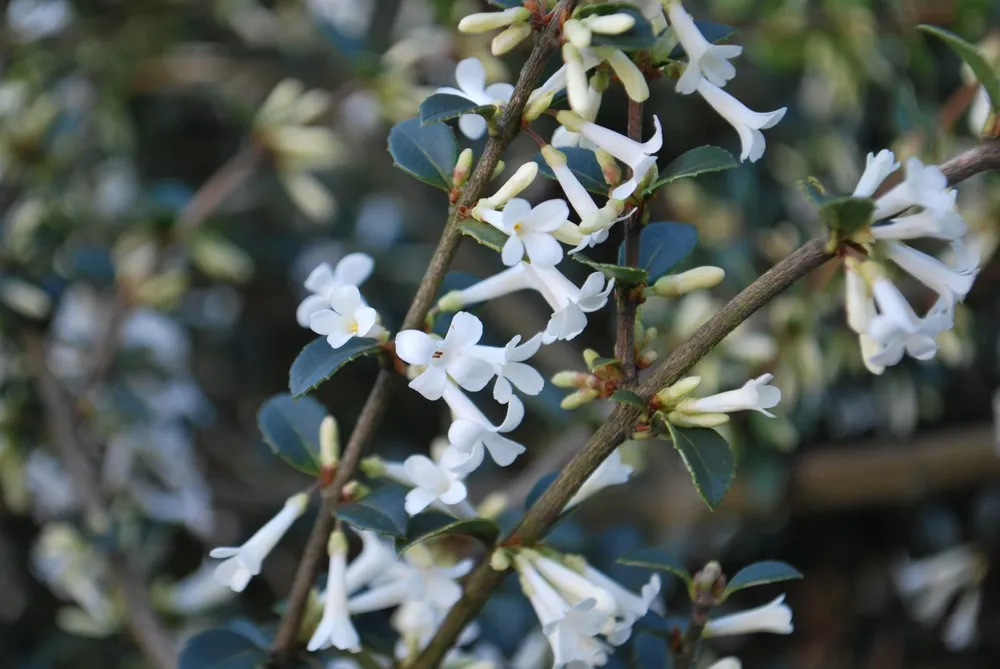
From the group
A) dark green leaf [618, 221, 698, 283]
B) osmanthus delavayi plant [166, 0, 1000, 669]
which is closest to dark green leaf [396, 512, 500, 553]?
osmanthus delavayi plant [166, 0, 1000, 669]

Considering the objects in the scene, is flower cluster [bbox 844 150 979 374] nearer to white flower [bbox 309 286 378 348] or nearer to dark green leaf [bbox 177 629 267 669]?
white flower [bbox 309 286 378 348]

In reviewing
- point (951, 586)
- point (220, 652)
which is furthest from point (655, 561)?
point (951, 586)

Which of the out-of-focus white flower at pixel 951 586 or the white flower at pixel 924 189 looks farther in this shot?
the out-of-focus white flower at pixel 951 586

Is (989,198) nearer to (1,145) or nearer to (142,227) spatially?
(142,227)

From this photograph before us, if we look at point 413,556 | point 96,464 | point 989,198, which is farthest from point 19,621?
point 989,198

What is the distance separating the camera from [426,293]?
976mm

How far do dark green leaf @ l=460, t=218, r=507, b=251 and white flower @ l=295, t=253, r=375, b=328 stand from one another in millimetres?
165

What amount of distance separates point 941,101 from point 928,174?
7.78 feet

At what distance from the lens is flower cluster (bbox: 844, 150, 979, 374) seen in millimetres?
818

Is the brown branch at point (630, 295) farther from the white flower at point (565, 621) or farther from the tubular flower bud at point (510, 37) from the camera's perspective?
the white flower at point (565, 621)

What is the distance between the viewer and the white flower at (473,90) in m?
0.97

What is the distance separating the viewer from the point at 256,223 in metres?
3.45

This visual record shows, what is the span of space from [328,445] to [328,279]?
8.4 inches

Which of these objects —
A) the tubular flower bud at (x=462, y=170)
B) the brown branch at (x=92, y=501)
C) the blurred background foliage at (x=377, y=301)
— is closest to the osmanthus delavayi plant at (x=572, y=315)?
the tubular flower bud at (x=462, y=170)
